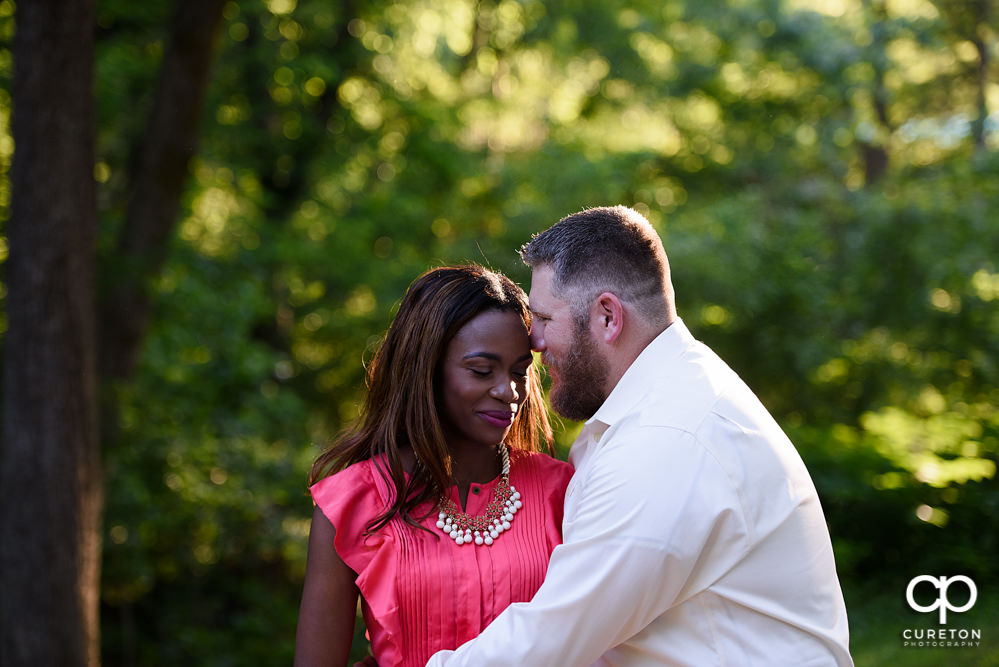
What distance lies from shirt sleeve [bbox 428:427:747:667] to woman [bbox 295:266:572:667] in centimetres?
29

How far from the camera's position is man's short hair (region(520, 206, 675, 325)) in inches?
99.0

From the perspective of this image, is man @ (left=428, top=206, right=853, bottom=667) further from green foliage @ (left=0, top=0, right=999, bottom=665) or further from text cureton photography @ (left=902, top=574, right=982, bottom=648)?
green foliage @ (left=0, top=0, right=999, bottom=665)

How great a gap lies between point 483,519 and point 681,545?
0.70m

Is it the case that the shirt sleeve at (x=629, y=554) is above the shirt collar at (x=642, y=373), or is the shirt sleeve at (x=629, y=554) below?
below

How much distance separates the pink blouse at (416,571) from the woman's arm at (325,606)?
0.04 m

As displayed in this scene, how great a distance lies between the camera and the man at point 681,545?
2.07 meters

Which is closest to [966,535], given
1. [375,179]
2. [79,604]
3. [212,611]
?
[79,604]

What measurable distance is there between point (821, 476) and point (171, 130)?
525 cm

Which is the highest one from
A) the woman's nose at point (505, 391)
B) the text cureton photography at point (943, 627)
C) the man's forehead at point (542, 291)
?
the man's forehead at point (542, 291)

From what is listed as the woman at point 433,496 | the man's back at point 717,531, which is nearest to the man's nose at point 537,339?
the woman at point 433,496

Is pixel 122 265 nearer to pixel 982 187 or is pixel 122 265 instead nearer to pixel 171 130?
pixel 171 130

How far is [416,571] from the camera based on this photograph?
8.05 feet

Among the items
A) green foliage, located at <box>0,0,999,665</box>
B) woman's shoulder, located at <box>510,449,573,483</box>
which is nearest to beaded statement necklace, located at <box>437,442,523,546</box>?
woman's shoulder, located at <box>510,449,573,483</box>

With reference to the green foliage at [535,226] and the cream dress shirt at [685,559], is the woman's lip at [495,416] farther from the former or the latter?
the green foliage at [535,226]
